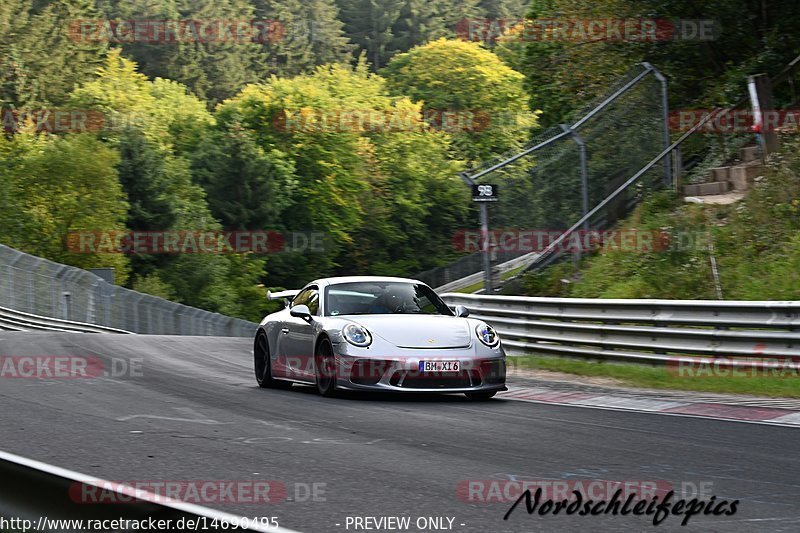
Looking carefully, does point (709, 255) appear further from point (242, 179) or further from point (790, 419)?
point (242, 179)

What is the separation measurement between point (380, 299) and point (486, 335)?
4.38 feet

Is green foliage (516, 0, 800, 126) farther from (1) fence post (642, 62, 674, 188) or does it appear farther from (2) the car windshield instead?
(2) the car windshield

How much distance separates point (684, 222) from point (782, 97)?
5.38 metres

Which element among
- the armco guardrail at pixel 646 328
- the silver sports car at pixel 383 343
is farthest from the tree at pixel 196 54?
the silver sports car at pixel 383 343

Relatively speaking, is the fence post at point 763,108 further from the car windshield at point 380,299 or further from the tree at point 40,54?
the tree at point 40,54

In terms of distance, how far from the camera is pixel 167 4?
97250mm

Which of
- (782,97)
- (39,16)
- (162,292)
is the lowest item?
(162,292)

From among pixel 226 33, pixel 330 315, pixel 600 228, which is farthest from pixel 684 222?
pixel 226 33

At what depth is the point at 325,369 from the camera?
38.2 feet

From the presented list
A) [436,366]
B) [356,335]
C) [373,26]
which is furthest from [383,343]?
[373,26]

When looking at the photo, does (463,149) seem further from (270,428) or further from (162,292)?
(270,428)

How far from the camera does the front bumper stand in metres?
11.1

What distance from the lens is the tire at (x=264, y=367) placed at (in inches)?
517

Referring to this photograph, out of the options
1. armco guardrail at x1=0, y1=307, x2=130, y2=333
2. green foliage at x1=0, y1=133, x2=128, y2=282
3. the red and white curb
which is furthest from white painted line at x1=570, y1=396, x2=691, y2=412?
green foliage at x1=0, y1=133, x2=128, y2=282
